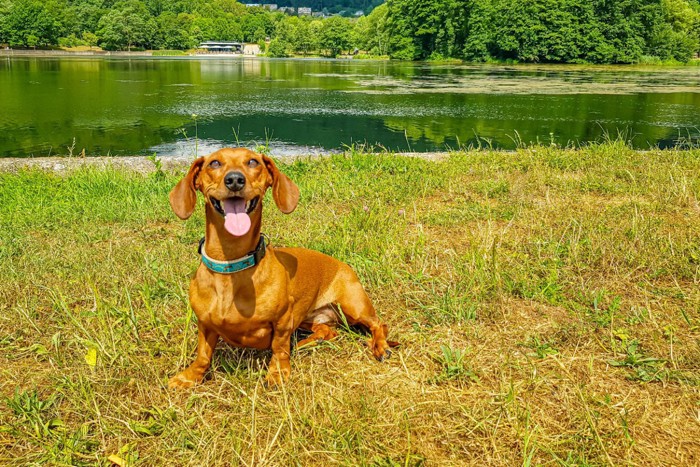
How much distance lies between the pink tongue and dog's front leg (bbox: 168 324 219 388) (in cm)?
60

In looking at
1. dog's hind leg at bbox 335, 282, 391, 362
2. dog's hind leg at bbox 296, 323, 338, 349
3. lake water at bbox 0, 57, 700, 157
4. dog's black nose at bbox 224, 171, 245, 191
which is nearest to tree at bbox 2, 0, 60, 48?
lake water at bbox 0, 57, 700, 157

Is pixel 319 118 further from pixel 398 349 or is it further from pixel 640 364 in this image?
pixel 640 364

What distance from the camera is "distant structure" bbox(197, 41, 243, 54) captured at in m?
130

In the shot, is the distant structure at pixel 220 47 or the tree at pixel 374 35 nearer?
the tree at pixel 374 35

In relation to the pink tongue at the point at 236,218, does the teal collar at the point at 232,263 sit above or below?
below

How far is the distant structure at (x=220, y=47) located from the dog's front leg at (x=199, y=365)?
137481 millimetres

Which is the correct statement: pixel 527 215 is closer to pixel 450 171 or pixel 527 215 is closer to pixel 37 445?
pixel 450 171

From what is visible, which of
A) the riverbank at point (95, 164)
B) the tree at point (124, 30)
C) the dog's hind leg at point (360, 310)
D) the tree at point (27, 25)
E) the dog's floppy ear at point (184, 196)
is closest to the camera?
the dog's floppy ear at point (184, 196)

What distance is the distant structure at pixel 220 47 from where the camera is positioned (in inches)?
5102

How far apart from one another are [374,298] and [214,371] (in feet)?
3.82

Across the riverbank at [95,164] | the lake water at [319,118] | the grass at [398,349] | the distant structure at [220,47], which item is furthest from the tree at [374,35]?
the grass at [398,349]

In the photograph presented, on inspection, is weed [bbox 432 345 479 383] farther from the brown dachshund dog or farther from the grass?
the brown dachshund dog

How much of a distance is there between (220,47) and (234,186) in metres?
145

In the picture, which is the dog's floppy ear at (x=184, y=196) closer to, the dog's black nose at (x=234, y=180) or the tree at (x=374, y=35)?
the dog's black nose at (x=234, y=180)
